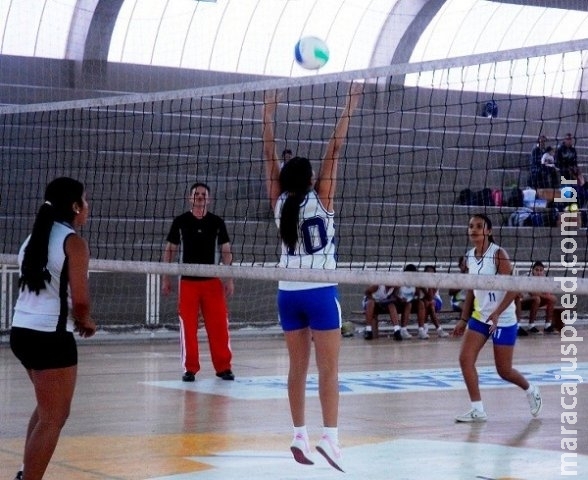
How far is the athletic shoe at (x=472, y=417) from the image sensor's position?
9625 millimetres

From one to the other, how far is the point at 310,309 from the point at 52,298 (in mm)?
1564

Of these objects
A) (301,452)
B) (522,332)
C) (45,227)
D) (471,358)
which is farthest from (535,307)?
(45,227)

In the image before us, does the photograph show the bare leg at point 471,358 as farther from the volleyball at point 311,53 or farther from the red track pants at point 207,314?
the red track pants at point 207,314

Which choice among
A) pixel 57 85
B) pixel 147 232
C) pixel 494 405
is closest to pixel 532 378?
pixel 494 405

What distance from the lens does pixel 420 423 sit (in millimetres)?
9531

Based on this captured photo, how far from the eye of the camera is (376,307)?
760 inches

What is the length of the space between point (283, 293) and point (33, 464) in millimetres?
1799

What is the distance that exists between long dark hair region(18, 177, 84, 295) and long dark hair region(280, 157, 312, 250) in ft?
4.18

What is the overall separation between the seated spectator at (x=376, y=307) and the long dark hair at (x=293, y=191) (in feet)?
40.0

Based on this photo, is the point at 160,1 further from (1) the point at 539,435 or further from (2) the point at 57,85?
(1) the point at 539,435

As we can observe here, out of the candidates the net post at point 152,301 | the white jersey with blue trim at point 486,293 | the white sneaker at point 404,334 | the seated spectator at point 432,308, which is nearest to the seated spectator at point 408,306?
the white sneaker at point 404,334

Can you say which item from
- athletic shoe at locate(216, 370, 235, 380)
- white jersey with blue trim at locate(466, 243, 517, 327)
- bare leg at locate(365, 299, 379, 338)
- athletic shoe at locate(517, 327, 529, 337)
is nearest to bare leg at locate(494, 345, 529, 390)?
white jersey with blue trim at locate(466, 243, 517, 327)

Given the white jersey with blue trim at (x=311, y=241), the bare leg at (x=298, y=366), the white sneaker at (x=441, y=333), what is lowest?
the white sneaker at (x=441, y=333)

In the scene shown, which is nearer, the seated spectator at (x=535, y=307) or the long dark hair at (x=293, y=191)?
the long dark hair at (x=293, y=191)
